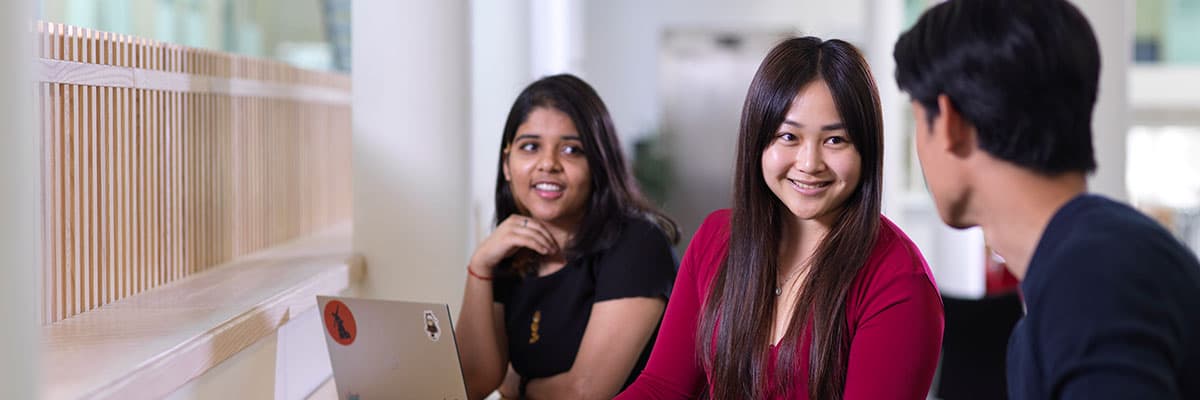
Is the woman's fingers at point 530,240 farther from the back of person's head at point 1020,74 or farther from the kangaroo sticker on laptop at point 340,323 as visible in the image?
the back of person's head at point 1020,74

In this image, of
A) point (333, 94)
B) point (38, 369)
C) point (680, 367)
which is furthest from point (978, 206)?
point (333, 94)

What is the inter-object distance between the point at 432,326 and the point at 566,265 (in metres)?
0.51

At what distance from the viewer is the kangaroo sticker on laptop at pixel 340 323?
2.05m

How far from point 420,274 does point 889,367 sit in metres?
1.58

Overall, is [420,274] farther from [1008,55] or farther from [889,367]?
[1008,55]

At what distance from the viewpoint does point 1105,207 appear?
3.92 ft

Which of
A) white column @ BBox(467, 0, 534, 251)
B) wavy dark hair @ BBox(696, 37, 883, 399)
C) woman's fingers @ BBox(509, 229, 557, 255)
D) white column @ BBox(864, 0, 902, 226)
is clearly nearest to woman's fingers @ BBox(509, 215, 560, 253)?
woman's fingers @ BBox(509, 229, 557, 255)

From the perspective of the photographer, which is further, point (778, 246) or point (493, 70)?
point (493, 70)

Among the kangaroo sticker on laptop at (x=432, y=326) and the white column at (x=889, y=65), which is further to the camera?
the white column at (x=889, y=65)

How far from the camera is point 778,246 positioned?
1.98 metres

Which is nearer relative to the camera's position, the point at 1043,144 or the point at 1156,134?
the point at 1043,144

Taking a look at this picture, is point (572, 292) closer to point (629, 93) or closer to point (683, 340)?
point (683, 340)

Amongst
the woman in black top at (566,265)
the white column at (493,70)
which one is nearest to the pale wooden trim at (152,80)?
→ the woman in black top at (566,265)

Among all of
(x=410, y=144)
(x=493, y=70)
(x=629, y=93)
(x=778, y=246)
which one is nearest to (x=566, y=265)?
(x=778, y=246)
